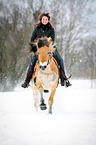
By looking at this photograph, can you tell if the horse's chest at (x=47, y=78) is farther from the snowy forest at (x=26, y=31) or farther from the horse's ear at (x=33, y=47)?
the snowy forest at (x=26, y=31)

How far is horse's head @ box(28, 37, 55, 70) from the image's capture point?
16.0 ft

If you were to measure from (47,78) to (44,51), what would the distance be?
941 millimetres

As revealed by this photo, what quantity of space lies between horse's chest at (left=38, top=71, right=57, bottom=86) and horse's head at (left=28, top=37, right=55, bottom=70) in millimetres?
586

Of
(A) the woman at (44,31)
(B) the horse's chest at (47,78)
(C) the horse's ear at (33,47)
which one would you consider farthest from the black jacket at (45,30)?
(B) the horse's chest at (47,78)

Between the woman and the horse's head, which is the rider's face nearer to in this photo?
the woman

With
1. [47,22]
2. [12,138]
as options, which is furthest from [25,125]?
[47,22]

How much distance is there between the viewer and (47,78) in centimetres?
559

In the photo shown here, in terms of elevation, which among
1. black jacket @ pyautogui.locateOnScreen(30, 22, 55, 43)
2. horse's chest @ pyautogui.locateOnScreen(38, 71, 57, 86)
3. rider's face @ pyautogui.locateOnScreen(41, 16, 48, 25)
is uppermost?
rider's face @ pyautogui.locateOnScreen(41, 16, 48, 25)

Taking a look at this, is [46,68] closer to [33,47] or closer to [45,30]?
[33,47]

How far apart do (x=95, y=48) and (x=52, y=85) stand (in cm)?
1207

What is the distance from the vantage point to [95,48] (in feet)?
54.9

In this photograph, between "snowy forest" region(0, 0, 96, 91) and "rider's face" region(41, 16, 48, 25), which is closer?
"rider's face" region(41, 16, 48, 25)

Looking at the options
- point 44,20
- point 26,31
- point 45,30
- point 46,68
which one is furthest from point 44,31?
point 26,31

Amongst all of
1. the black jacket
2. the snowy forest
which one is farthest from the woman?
the snowy forest
